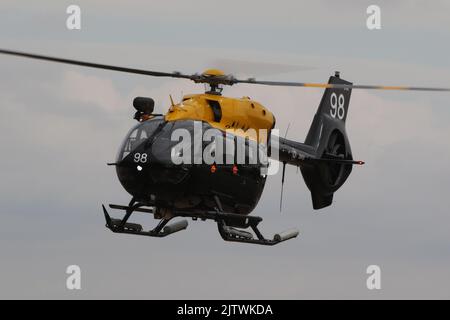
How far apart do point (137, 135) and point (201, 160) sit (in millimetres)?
1907

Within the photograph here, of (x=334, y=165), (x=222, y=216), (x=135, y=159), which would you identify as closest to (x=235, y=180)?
(x=222, y=216)

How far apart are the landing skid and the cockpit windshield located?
175cm

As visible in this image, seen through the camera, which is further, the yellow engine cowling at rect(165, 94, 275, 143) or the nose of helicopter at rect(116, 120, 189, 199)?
the yellow engine cowling at rect(165, 94, 275, 143)

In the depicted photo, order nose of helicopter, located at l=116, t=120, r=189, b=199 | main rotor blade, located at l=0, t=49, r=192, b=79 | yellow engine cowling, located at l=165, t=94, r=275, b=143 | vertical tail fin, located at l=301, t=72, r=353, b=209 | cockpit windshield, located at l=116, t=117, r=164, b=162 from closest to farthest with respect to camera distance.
→ main rotor blade, located at l=0, t=49, r=192, b=79 → nose of helicopter, located at l=116, t=120, r=189, b=199 → cockpit windshield, located at l=116, t=117, r=164, b=162 → yellow engine cowling, located at l=165, t=94, r=275, b=143 → vertical tail fin, located at l=301, t=72, r=353, b=209

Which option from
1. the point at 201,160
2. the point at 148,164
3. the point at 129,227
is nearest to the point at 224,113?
the point at 201,160

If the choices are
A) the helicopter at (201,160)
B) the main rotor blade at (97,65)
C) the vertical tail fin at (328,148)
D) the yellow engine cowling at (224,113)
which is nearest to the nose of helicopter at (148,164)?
the helicopter at (201,160)

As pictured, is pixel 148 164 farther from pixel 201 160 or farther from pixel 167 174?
pixel 201 160

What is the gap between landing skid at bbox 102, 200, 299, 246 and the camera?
2889 cm

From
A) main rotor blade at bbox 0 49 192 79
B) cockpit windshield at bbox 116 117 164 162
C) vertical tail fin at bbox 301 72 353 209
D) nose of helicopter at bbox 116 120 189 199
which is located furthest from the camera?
vertical tail fin at bbox 301 72 353 209

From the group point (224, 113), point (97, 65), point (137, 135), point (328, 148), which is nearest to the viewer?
point (97, 65)

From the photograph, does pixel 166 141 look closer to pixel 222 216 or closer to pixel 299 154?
pixel 222 216

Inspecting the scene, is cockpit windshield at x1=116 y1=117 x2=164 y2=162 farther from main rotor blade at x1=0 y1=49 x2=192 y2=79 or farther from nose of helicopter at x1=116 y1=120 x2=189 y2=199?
main rotor blade at x1=0 y1=49 x2=192 y2=79

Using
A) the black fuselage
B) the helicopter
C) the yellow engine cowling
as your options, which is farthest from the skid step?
the yellow engine cowling

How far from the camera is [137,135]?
28.5 m
